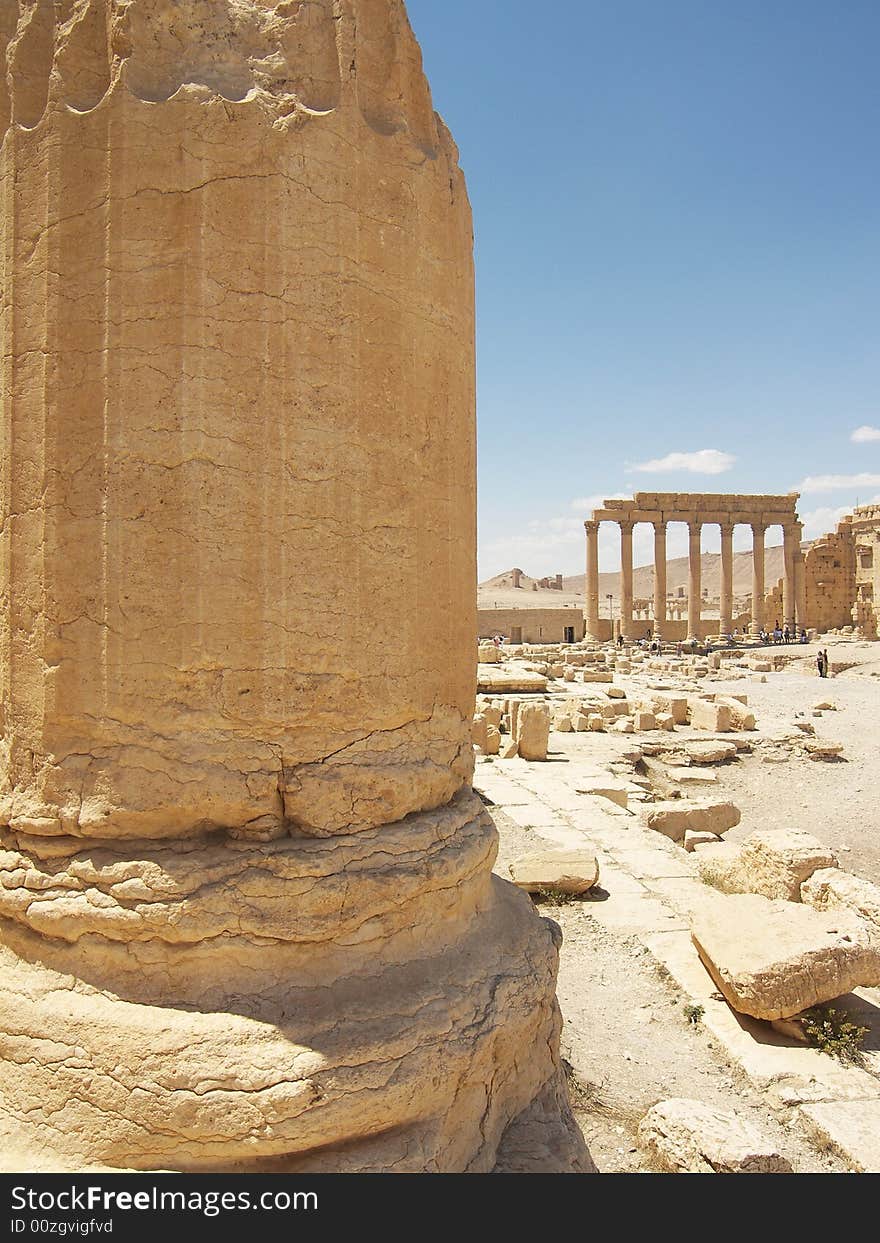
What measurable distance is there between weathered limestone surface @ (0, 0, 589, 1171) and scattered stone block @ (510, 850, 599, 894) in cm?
316

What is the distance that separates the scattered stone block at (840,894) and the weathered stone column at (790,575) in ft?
112

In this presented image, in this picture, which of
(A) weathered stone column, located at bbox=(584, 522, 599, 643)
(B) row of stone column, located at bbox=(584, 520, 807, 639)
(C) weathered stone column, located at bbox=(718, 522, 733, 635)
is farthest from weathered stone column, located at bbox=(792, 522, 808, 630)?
(A) weathered stone column, located at bbox=(584, 522, 599, 643)

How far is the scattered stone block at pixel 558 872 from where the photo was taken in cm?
572

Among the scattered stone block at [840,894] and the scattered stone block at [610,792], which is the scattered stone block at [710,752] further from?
the scattered stone block at [840,894]

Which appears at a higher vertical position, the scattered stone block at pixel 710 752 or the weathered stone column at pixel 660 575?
the weathered stone column at pixel 660 575

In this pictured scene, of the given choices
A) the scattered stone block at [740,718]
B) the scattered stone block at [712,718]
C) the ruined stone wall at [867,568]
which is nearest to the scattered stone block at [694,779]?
the scattered stone block at [712,718]

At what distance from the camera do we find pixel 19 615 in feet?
8.29

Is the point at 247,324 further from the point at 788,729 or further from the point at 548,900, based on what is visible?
the point at 788,729

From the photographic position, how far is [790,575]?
122 ft

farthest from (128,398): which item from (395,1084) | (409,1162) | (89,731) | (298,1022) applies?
(409,1162)

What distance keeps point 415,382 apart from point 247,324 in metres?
0.58

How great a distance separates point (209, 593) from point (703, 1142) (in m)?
2.48

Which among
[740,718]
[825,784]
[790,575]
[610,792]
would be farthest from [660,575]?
[610,792]

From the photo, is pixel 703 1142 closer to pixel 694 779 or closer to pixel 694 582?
pixel 694 779
